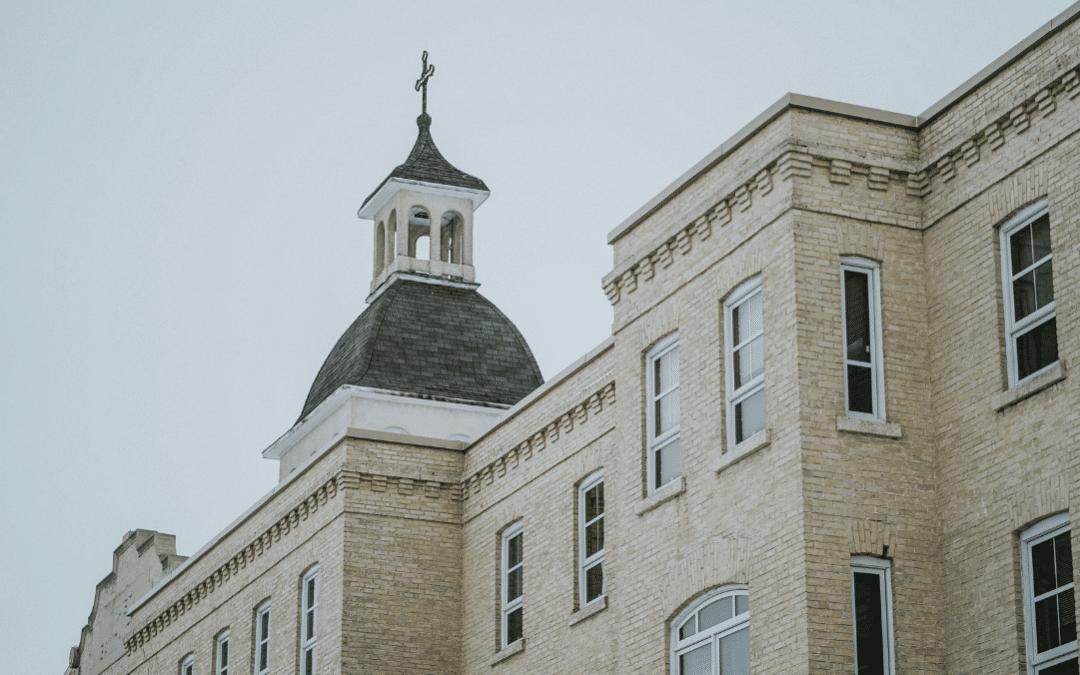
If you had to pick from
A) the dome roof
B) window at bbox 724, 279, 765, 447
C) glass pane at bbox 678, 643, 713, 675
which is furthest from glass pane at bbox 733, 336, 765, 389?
the dome roof

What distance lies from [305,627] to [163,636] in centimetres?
804

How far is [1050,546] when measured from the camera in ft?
58.6

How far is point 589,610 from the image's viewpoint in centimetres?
2562

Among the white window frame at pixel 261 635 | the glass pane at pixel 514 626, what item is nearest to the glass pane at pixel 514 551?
the glass pane at pixel 514 626

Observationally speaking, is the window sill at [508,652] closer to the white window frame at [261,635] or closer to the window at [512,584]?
the window at [512,584]

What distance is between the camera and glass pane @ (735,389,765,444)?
19.9 m

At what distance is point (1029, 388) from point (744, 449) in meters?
3.17

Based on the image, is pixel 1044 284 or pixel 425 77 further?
pixel 425 77

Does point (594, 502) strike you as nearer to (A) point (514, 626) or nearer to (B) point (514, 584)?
(B) point (514, 584)

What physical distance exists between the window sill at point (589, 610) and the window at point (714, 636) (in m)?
4.53

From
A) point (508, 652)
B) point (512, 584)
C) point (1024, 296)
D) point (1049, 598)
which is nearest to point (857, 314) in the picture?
point (1024, 296)

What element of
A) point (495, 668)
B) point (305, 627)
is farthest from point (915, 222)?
point (305, 627)

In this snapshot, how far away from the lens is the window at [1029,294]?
1844 centimetres

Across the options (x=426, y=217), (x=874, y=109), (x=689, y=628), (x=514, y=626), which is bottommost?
(x=689, y=628)
